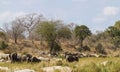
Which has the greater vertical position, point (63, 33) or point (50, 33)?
point (50, 33)

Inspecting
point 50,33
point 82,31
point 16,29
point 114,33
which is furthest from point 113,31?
point 16,29

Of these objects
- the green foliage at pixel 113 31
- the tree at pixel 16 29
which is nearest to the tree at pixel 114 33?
the green foliage at pixel 113 31

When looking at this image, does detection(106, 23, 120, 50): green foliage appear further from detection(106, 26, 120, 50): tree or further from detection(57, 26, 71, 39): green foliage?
detection(57, 26, 71, 39): green foliage

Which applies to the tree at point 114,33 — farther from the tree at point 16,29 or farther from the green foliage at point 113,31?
the tree at point 16,29

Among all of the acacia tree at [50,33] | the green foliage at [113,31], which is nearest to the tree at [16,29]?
the acacia tree at [50,33]

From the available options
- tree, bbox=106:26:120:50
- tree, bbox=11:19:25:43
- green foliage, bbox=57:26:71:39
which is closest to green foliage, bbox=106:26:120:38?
tree, bbox=106:26:120:50

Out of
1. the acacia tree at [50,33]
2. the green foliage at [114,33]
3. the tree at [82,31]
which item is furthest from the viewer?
the tree at [82,31]

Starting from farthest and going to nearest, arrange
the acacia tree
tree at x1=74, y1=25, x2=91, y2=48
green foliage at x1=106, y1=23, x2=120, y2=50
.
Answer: tree at x1=74, y1=25, x2=91, y2=48 < green foliage at x1=106, y1=23, x2=120, y2=50 < the acacia tree

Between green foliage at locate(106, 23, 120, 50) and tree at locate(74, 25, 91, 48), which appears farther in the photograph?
tree at locate(74, 25, 91, 48)

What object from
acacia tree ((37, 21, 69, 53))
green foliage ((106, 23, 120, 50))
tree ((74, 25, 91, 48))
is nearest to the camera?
acacia tree ((37, 21, 69, 53))

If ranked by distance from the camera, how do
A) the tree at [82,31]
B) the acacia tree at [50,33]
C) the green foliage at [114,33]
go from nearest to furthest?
the acacia tree at [50,33] → the green foliage at [114,33] → the tree at [82,31]

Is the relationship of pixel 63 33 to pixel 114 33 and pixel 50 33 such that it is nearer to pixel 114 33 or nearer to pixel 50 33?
pixel 50 33

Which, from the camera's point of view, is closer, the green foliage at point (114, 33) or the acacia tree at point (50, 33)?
the acacia tree at point (50, 33)

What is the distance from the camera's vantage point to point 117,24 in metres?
85.8
